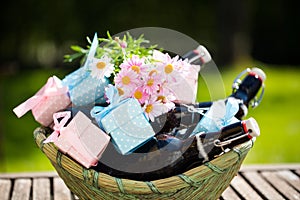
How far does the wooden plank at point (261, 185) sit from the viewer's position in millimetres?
1621

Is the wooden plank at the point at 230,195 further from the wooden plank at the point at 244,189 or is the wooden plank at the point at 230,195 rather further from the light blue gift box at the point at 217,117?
the light blue gift box at the point at 217,117

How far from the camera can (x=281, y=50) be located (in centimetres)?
649

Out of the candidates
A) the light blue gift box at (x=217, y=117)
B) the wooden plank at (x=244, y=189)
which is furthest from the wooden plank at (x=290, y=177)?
the light blue gift box at (x=217, y=117)

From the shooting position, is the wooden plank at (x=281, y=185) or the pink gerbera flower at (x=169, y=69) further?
the wooden plank at (x=281, y=185)

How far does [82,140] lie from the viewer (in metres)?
1.24

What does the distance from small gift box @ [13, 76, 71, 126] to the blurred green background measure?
2.56 m

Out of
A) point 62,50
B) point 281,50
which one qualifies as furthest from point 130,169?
point 281,50

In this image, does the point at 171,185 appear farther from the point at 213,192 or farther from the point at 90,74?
the point at 90,74

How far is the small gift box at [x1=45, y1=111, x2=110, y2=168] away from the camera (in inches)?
48.3

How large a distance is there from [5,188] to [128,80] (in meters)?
0.62

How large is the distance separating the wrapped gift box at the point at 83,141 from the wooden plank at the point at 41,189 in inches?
15.8

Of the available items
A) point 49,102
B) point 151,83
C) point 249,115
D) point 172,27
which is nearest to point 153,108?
point 151,83

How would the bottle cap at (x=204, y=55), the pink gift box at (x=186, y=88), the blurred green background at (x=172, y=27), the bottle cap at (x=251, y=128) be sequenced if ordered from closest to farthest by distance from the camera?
1. the bottle cap at (x=251, y=128)
2. the pink gift box at (x=186, y=88)
3. the bottle cap at (x=204, y=55)
4. the blurred green background at (x=172, y=27)

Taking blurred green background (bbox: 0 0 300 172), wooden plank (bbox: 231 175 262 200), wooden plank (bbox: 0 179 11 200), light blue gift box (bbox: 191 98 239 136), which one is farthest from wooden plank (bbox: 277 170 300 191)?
blurred green background (bbox: 0 0 300 172)
